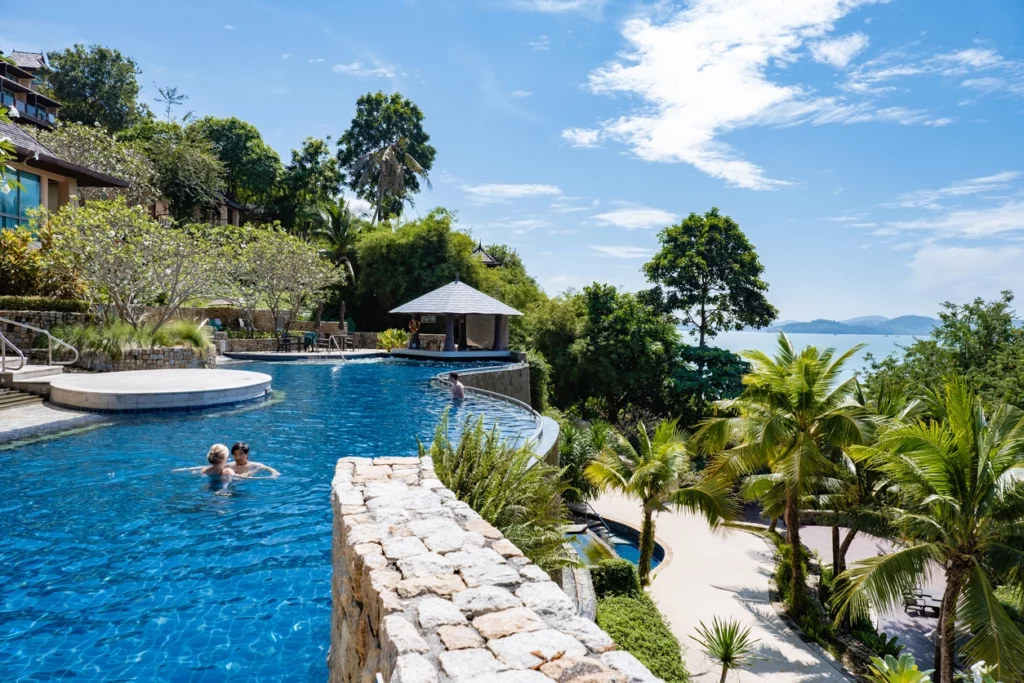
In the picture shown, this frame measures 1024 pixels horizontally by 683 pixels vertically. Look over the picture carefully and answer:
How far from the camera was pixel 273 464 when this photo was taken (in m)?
10.8

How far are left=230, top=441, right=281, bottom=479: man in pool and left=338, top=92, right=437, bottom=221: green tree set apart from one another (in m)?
45.7

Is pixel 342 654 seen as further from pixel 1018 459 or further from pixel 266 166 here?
pixel 266 166

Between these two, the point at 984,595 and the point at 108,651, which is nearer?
the point at 108,651

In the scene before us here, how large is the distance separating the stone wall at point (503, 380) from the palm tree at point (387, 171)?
30.8 metres

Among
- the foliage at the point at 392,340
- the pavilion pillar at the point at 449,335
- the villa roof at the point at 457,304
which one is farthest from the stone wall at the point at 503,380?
the foliage at the point at 392,340

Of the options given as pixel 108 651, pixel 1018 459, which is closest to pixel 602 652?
pixel 108 651

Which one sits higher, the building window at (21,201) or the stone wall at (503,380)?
the building window at (21,201)

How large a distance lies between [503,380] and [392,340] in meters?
12.4

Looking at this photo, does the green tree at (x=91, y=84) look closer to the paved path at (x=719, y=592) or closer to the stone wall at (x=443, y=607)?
the paved path at (x=719, y=592)

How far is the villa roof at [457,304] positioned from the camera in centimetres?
3141

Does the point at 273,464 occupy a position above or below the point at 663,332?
below

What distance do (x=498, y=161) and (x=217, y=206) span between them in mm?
21411

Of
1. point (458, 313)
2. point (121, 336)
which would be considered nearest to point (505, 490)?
point (121, 336)

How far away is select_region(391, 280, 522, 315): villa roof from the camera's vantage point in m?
31.4
